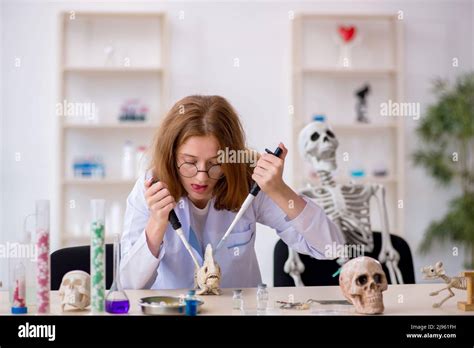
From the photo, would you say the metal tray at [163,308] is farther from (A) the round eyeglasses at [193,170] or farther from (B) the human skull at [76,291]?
(A) the round eyeglasses at [193,170]

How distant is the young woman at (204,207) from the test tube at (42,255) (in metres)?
0.38

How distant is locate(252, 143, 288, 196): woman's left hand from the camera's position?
6.46 ft

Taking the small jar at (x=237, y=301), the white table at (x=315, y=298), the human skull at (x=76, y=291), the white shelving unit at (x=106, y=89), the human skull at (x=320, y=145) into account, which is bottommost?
the white table at (x=315, y=298)

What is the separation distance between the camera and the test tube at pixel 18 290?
1606 mm

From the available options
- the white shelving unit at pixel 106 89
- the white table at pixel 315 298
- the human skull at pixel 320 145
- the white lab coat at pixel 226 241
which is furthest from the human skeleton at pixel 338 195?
the white shelving unit at pixel 106 89

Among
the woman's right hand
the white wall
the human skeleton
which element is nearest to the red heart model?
the white wall

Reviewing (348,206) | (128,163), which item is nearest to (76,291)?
(348,206)

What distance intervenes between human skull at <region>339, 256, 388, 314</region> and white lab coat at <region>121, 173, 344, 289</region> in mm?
465

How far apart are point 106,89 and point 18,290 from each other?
11.9 feet

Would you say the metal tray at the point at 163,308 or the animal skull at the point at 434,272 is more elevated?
the animal skull at the point at 434,272

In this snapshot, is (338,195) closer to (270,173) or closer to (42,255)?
(270,173)
